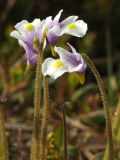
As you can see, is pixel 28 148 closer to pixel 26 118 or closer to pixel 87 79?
pixel 26 118

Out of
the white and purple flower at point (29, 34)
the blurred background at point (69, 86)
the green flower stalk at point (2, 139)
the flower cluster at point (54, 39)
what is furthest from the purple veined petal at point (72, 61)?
the blurred background at point (69, 86)

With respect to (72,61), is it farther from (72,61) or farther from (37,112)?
(37,112)

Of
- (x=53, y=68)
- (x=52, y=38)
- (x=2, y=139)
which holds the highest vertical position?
(x=52, y=38)

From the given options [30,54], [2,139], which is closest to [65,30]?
[30,54]

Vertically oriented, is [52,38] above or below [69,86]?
below

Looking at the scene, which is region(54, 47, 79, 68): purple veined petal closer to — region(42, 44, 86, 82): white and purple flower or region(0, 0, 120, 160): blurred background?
region(42, 44, 86, 82): white and purple flower

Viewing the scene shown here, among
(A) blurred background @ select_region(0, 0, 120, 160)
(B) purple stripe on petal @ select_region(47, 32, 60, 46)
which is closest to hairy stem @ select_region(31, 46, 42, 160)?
(B) purple stripe on petal @ select_region(47, 32, 60, 46)

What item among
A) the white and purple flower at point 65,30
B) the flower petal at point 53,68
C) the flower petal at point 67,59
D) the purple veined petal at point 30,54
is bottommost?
the flower petal at point 53,68

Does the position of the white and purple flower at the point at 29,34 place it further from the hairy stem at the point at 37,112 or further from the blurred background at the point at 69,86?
the blurred background at the point at 69,86
